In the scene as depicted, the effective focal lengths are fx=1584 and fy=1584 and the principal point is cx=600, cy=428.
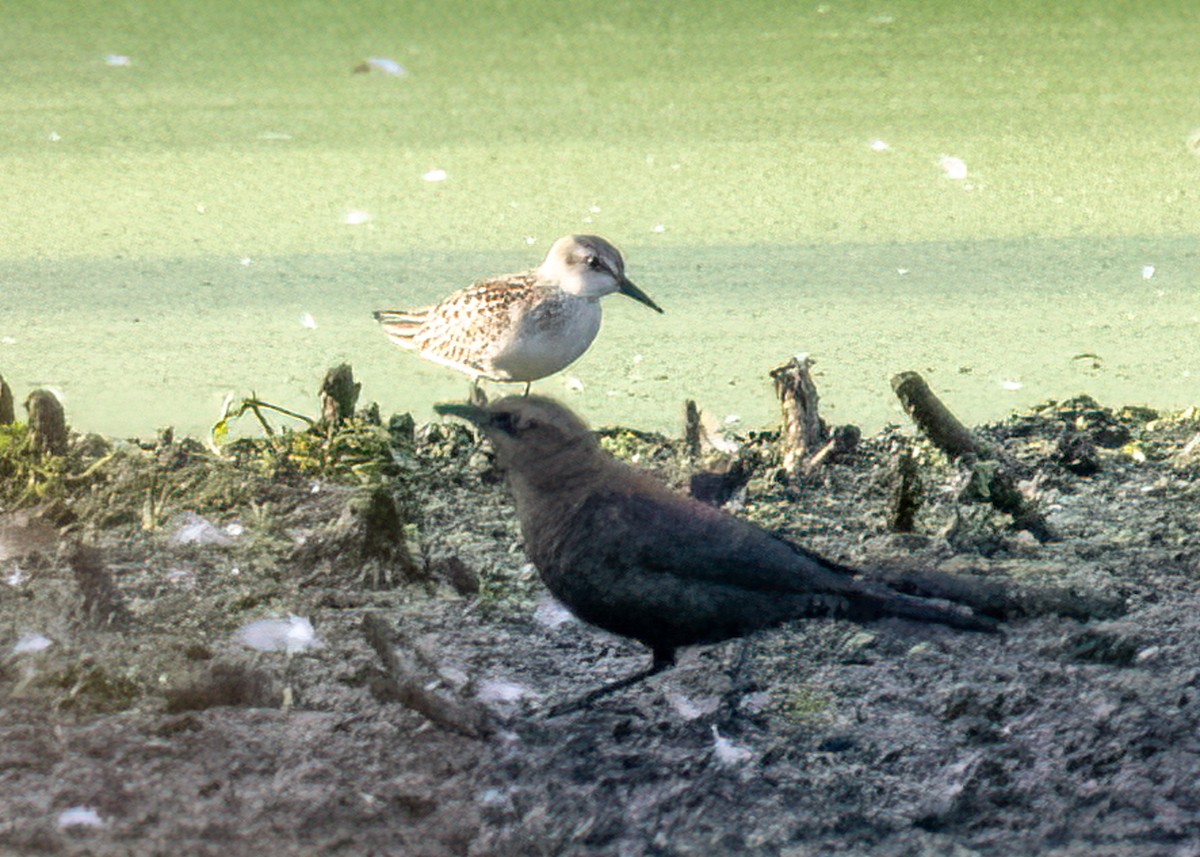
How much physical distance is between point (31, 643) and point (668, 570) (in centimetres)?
100

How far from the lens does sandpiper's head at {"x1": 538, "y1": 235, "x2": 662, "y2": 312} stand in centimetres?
363

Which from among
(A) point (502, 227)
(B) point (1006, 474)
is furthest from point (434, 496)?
(A) point (502, 227)

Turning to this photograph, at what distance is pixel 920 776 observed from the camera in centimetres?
215

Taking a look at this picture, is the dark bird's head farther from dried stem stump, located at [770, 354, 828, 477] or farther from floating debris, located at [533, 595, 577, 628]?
dried stem stump, located at [770, 354, 828, 477]

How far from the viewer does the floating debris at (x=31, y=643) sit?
245 cm

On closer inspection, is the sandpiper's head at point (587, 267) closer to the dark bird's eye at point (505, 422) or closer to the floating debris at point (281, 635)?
the dark bird's eye at point (505, 422)

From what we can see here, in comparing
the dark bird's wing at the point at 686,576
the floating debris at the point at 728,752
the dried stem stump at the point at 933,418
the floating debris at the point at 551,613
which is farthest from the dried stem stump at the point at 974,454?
the floating debris at the point at 728,752

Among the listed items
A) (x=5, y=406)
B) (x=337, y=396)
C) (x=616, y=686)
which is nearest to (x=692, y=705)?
(x=616, y=686)

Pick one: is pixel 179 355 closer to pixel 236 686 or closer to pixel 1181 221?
pixel 236 686

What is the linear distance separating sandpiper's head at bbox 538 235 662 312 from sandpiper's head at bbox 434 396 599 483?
1.01m

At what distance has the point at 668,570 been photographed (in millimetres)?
2393

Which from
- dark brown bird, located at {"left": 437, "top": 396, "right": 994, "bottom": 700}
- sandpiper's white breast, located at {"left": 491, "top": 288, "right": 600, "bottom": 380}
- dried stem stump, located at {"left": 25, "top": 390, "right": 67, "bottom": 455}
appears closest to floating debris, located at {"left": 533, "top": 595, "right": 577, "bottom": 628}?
dark brown bird, located at {"left": 437, "top": 396, "right": 994, "bottom": 700}

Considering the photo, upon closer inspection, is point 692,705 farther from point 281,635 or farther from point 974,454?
point 974,454

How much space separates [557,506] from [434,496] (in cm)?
80
